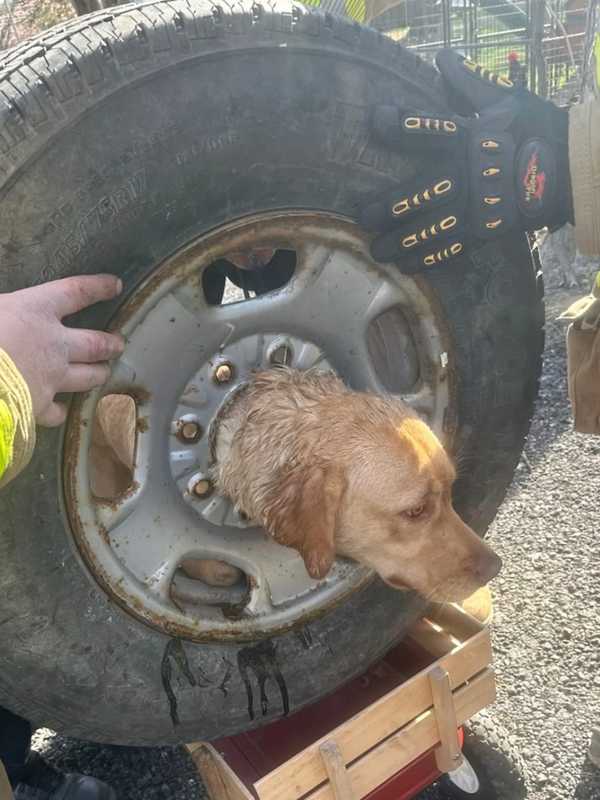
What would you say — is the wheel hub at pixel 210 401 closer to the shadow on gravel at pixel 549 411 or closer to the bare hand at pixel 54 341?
the bare hand at pixel 54 341

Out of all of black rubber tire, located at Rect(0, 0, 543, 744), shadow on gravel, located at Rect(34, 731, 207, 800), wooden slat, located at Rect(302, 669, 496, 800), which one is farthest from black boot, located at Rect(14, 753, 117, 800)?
wooden slat, located at Rect(302, 669, 496, 800)

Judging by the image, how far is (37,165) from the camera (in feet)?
5.19

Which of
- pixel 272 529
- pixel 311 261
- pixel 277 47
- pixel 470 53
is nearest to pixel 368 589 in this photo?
pixel 272 529

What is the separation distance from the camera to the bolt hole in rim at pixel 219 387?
1.84 m

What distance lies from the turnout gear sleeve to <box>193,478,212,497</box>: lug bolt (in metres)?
0.72

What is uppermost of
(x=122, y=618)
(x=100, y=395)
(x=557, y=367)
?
(x=100, y=395)

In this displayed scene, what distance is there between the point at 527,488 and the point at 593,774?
69.1 inches

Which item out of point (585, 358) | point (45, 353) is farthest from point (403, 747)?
point (45, 353)

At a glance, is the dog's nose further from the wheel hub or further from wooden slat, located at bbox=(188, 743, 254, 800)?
wooden slat, located at bbox=(188, 743, 254, 800)

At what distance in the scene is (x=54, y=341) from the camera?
161 cm

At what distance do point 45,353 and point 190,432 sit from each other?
549 mm

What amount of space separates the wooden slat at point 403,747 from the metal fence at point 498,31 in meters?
8.12

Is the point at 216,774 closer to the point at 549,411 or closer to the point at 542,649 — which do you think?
the point at 542,649

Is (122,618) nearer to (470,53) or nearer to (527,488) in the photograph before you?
(527,488)
